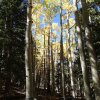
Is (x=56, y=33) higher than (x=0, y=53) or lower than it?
higher

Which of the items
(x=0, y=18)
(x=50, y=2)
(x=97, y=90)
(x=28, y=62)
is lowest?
(x=97, y=90)

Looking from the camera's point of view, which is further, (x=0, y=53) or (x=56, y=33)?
(x=56, y=33)

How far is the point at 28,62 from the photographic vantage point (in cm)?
761

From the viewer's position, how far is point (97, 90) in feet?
23.6

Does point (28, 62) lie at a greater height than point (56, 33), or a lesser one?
lesser

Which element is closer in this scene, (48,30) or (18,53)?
(18,53)

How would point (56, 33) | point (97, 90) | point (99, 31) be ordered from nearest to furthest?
1. point (97, 90)
2. point (99, 31)
3. point (56, 33)

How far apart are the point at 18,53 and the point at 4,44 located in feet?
4.27

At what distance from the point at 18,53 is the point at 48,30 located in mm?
15031

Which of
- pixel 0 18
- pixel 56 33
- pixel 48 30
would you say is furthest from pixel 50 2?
pixel 56 33

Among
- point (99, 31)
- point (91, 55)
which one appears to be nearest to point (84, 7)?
point (91, 55)

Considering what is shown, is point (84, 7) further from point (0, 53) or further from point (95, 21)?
point (0, 53)

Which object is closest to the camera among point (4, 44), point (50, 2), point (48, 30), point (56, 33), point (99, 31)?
point (99, 31)

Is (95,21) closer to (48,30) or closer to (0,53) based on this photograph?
(0,53)
